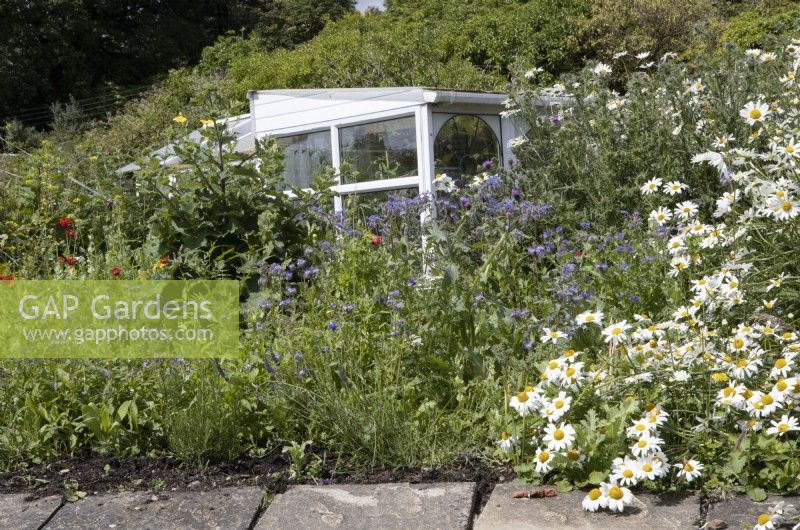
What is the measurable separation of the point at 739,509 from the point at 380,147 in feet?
15.2

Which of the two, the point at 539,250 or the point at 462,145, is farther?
the point at 462,145

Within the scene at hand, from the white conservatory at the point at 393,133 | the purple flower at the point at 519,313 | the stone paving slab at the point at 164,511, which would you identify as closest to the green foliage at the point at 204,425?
the stone paving slab at the point at 164,511

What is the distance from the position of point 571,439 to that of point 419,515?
0.50 m

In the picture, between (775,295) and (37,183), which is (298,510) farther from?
(37,183)

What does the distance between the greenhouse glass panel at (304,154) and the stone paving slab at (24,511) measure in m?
4.46

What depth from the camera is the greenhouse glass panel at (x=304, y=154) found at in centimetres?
714

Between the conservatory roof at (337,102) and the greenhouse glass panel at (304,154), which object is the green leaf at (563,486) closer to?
the conservatory roof at (337,102)

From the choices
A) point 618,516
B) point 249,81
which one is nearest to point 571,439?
point 618,516

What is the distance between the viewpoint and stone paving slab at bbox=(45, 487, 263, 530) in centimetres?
266

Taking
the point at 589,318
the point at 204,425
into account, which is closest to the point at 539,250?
the point at 589,318

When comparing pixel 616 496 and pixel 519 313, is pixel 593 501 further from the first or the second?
pixel 519 313

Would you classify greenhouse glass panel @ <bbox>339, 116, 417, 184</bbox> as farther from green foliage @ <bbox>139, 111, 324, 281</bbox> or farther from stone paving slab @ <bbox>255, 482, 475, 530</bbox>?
stone paving slab @ <bbox>255, 482, 475, 530</bbox>

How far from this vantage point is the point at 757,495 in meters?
2.55

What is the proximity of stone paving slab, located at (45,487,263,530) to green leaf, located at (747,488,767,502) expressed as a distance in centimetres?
145
